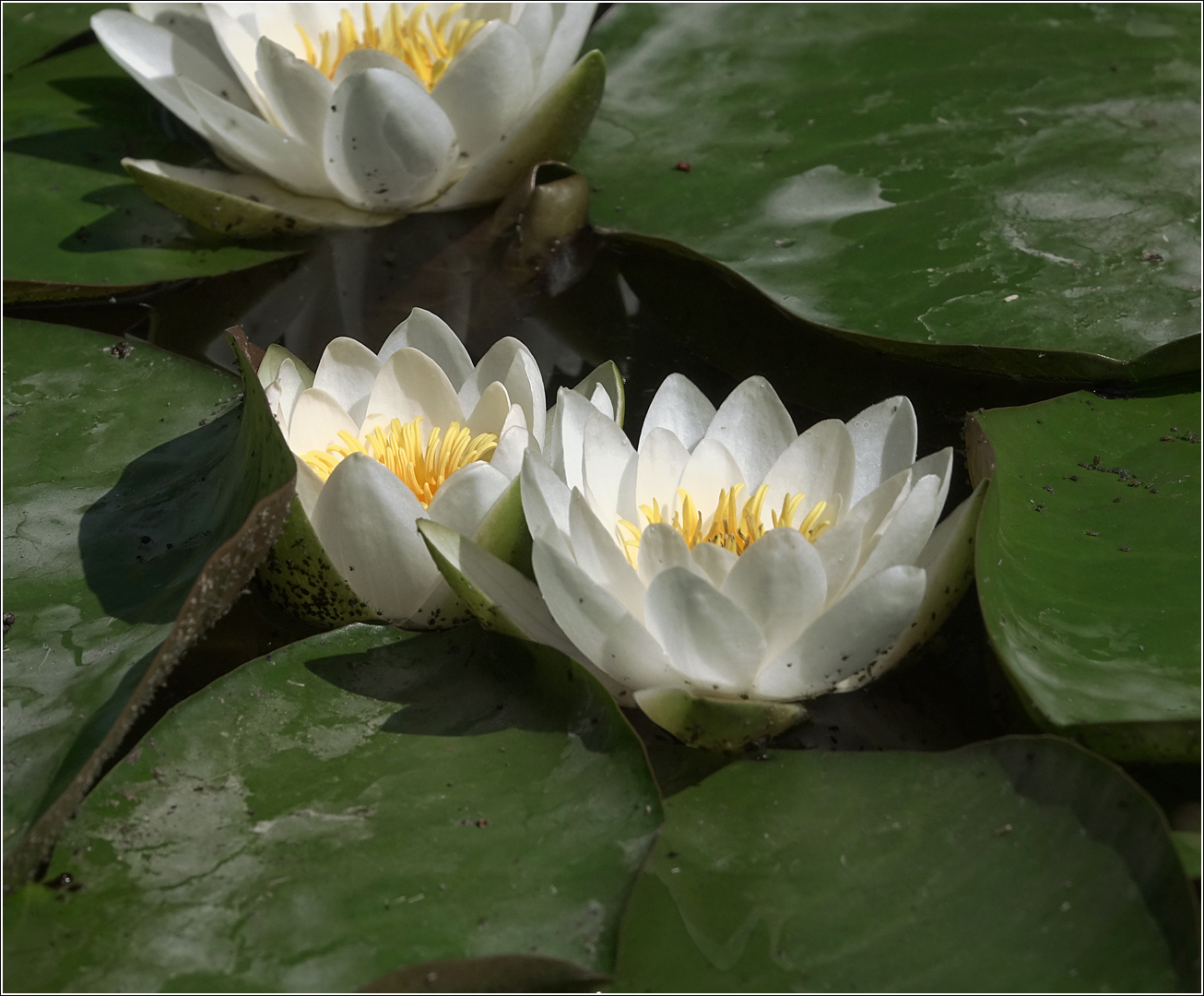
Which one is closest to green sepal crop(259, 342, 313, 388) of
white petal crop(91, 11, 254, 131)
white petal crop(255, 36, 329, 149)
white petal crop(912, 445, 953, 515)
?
white petal crop(255, 36, 329, 149)

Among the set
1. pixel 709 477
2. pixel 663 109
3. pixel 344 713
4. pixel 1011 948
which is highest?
pixel 663 109

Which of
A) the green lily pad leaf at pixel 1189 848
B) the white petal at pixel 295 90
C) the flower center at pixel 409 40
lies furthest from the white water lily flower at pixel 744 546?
the flower center at pixel 409 40

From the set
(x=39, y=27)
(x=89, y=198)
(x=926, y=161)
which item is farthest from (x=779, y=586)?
(x=39, y=27)

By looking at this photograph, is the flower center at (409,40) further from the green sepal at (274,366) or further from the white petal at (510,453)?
the white petal at (510,453)

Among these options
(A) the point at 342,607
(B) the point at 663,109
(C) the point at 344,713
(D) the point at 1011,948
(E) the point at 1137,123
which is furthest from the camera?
(B) the point at 663,109

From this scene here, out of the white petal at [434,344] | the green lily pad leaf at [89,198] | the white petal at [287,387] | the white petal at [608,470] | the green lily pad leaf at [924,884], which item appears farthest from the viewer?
the green lily pad leaf at [89,198]

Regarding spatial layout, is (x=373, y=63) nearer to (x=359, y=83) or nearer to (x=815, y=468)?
(x=359, y=83)

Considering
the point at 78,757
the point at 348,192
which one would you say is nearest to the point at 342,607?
the point at 78,757

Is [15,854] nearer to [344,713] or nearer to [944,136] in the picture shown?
[344,713]
